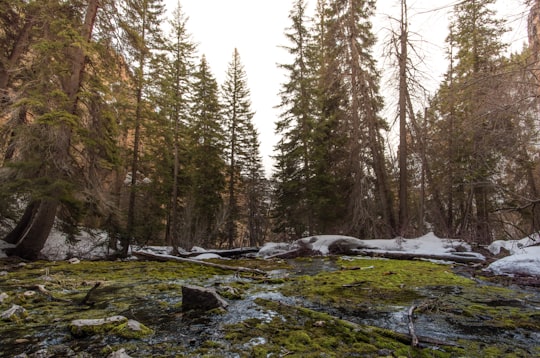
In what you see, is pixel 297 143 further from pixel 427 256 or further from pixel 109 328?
pixel 109 328

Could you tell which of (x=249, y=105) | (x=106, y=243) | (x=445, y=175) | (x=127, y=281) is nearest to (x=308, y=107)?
Result: (x=249, y=105)

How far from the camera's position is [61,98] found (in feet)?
26.9

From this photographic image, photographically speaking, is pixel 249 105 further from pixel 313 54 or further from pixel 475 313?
pixel 475 313

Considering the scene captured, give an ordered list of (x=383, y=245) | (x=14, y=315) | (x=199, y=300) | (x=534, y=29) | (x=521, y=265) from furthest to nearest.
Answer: (x=383, y=245), (x=521, y=265), (x=534, y=29), (x=199, y=300), (x=14, y=315)

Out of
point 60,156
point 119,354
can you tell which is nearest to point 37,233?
point 60,156

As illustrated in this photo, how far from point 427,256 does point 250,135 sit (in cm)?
1875

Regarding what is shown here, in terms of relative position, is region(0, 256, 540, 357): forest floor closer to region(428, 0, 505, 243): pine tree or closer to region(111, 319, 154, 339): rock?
region(111, 319, 154, 339): rock

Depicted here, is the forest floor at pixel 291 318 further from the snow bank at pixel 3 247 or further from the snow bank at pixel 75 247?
the snow bank at pixel 75 247

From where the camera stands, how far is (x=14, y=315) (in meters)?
2.89

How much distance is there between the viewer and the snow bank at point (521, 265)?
17.7ft

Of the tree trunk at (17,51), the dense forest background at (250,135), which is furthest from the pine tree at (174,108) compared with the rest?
the tree trunk at (17,51)

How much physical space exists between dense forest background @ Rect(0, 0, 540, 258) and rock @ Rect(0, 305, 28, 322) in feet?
19.2

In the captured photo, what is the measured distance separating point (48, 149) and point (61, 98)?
152cm

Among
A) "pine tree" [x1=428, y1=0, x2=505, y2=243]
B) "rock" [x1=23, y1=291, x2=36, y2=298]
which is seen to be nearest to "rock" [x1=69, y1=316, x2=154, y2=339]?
"rock" [x1=23, y1=291, x2=36, y2=298]
